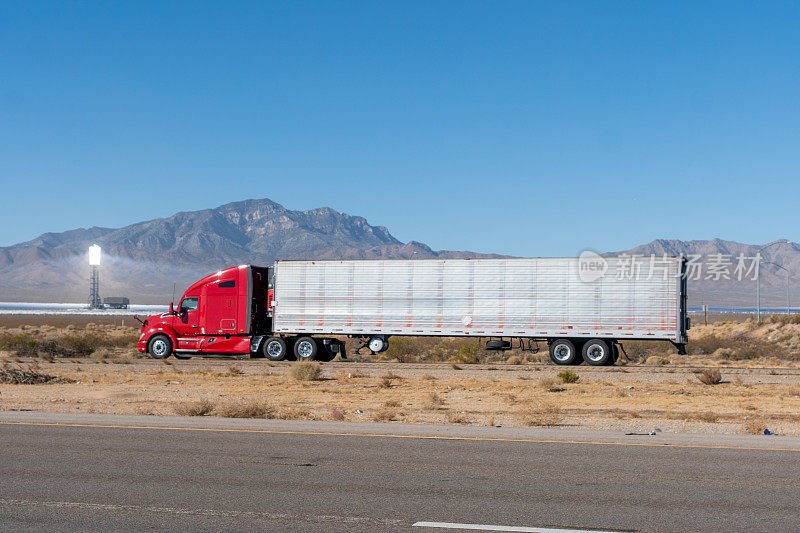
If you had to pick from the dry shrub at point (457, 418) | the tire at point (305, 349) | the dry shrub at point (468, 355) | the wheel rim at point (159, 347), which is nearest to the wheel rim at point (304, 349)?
the tire at point (305, 349)

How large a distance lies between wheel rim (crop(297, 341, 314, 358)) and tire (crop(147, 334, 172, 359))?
5.60 m

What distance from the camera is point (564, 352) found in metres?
31.4

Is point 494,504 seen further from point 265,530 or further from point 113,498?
point 113,498

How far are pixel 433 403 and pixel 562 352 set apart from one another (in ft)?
46.0

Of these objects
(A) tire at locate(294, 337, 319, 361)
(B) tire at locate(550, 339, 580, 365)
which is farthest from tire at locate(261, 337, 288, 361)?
(B) tire at locate(550, 339, 580, 365)

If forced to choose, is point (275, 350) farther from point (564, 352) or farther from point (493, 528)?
point (493, 528)

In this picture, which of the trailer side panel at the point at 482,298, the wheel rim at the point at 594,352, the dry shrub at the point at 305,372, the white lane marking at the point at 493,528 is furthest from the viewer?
the wheel rim at the point at 594,352

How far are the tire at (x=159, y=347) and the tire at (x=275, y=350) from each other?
424cm

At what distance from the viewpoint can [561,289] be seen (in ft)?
102

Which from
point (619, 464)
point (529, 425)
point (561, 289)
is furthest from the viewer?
point (561, 289)

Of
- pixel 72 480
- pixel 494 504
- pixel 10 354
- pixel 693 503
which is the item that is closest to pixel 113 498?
pixel 72 480

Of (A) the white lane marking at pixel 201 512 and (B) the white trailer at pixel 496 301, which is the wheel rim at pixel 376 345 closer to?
(B) the white trailer at pixel 496 301

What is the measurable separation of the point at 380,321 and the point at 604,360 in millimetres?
9057

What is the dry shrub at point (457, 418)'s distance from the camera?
1489cm
